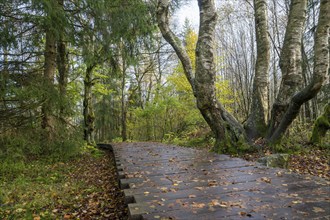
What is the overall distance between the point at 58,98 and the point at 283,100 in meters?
6.26

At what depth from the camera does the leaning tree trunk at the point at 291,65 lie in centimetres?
720

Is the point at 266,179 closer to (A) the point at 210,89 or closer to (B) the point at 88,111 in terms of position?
(A) the point at 210,89

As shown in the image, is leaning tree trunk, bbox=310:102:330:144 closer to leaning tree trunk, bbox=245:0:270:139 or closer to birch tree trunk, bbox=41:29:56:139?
leaning tree trunk, bbox=245:0:270:139

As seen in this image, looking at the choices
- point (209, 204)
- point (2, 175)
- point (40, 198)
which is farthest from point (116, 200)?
point (2, 175)

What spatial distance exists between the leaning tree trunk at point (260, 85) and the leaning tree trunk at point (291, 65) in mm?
542

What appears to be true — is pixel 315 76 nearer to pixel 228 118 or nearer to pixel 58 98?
pixel 228 118

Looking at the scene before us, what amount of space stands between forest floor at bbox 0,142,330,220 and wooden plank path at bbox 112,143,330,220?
2.28 feet

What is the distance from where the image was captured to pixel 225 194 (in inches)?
118

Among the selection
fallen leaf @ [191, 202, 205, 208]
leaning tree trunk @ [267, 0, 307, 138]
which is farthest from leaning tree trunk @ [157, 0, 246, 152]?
fallen leaf @ [191, 202, 205, 208]

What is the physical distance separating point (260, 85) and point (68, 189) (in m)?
6.03

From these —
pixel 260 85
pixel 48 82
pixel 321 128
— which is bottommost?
pixel 321 128

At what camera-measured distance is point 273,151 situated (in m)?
6.79

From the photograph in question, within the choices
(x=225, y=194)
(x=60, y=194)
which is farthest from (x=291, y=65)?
(x=60, y=194)

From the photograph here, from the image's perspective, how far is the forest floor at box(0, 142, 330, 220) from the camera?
156 inches
